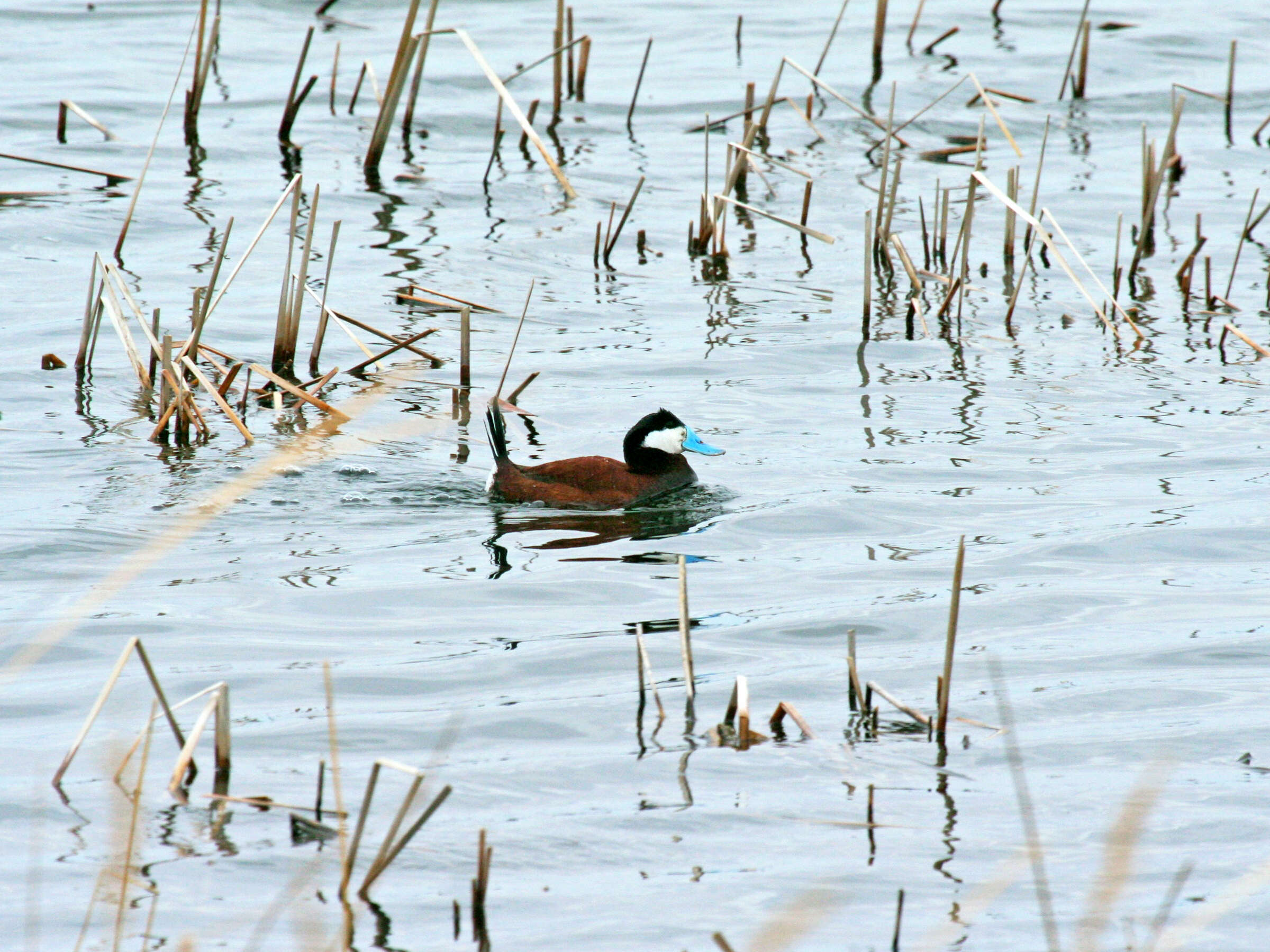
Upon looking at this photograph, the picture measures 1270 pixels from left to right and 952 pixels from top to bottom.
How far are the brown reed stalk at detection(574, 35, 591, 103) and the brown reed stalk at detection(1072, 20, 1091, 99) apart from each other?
4.90 meters

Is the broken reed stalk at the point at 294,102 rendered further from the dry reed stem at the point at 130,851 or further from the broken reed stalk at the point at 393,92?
the dry reed stem at the point at 130,851

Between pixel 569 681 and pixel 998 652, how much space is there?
5.32ft

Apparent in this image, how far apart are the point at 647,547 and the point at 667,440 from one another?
0.85 metres

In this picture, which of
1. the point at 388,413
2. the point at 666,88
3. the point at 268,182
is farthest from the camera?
the point at 666,88

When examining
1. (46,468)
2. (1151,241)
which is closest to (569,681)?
(46,468)

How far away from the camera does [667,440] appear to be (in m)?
8.07

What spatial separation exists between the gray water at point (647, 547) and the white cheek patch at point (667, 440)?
278 mm

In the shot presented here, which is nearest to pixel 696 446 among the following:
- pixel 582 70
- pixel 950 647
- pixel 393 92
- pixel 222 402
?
pixel 222 402

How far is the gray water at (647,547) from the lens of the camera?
4.15 m

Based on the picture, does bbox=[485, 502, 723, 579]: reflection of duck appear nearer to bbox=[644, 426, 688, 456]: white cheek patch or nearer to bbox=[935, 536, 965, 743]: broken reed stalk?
bbox=[644, 426, 688, 456]: white cheek patch

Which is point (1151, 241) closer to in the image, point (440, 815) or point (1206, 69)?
point (1206, 69)

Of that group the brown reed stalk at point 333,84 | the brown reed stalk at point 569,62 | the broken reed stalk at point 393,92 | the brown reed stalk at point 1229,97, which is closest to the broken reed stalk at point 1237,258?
the brown reed stalk at point 1229,97

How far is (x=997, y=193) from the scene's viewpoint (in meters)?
9.02

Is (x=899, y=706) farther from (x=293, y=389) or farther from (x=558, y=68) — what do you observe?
(x=558, y=68)
